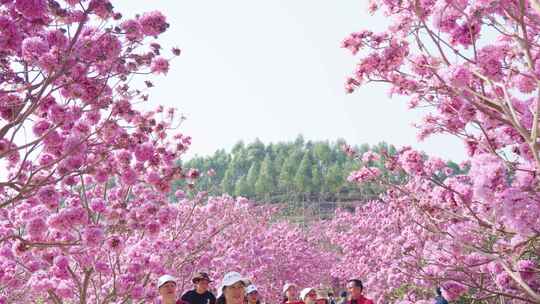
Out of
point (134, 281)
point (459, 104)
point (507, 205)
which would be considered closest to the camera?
point (507, 205)

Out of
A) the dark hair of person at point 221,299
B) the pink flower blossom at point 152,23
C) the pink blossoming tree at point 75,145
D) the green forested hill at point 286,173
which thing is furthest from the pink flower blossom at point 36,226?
the green forested hill at point 286,173

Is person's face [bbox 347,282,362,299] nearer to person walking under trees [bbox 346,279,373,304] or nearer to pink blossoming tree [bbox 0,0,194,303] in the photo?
person walking under trees [bbox 346,279,373,304]

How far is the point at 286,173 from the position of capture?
79625 millimetres

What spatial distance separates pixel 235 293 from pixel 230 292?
0.15ft

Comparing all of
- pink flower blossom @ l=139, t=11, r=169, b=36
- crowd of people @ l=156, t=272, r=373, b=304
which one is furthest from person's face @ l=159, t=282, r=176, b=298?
pink flower blossom @ l=139, t=11, r=169, b=36

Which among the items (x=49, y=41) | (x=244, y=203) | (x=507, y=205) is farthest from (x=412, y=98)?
(x=244, y=203)

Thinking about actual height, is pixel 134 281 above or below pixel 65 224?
below

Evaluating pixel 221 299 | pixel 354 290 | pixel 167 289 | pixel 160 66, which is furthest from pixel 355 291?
pixel 160 66

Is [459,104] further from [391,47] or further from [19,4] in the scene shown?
[19,4]

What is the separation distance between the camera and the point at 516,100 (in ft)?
13.5

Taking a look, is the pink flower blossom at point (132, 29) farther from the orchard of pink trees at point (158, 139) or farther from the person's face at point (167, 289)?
the person's face at point (167, 289)

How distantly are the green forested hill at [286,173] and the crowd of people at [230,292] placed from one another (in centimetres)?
4303

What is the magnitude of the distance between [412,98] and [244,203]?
11.9m

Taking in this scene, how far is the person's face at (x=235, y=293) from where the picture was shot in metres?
4.29
